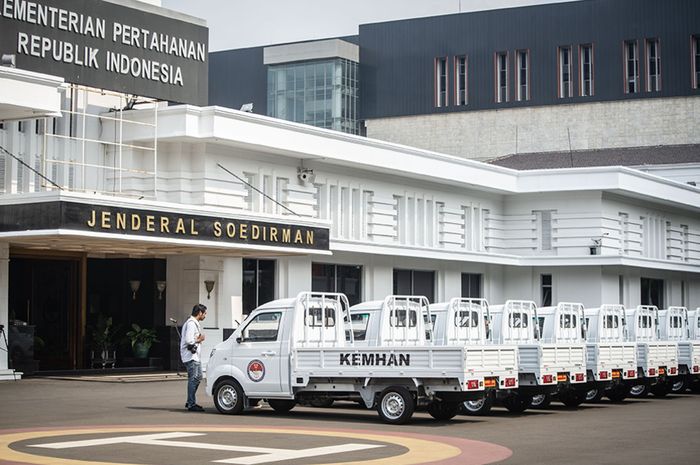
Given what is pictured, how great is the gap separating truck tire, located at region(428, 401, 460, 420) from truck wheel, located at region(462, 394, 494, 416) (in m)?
0.46

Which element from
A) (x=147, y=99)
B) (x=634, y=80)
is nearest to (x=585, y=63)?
(x=634, y=80)

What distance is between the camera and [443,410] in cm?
2206

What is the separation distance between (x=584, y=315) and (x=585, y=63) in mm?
48926

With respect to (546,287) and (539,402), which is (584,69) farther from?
(539,402)

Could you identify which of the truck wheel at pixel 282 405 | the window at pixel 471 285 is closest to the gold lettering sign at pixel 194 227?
the truck wheel at pixel 282 405

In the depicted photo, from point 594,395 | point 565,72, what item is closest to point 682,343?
point 594,395

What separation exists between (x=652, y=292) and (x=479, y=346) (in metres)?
36.1

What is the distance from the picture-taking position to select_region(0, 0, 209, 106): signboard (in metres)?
31.4

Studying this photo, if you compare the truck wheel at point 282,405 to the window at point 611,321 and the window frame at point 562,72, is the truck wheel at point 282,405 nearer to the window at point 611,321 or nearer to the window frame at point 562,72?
the window at point 611,321

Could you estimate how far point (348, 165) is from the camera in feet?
134

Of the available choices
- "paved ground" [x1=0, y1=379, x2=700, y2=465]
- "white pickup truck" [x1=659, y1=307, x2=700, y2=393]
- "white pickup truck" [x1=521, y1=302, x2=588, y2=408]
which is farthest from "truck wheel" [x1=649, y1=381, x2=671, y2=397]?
"white pickup truck" [x1=521, y1=302, x2=588, y2=408]

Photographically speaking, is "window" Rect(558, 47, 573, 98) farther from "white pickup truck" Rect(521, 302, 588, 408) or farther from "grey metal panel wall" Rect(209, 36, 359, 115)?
"white pickup truck" Rect(521, 302, 588, 408)

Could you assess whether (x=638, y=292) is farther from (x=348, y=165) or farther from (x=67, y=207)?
(x=67, y=207)

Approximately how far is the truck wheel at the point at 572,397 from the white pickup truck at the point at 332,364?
3.76m
